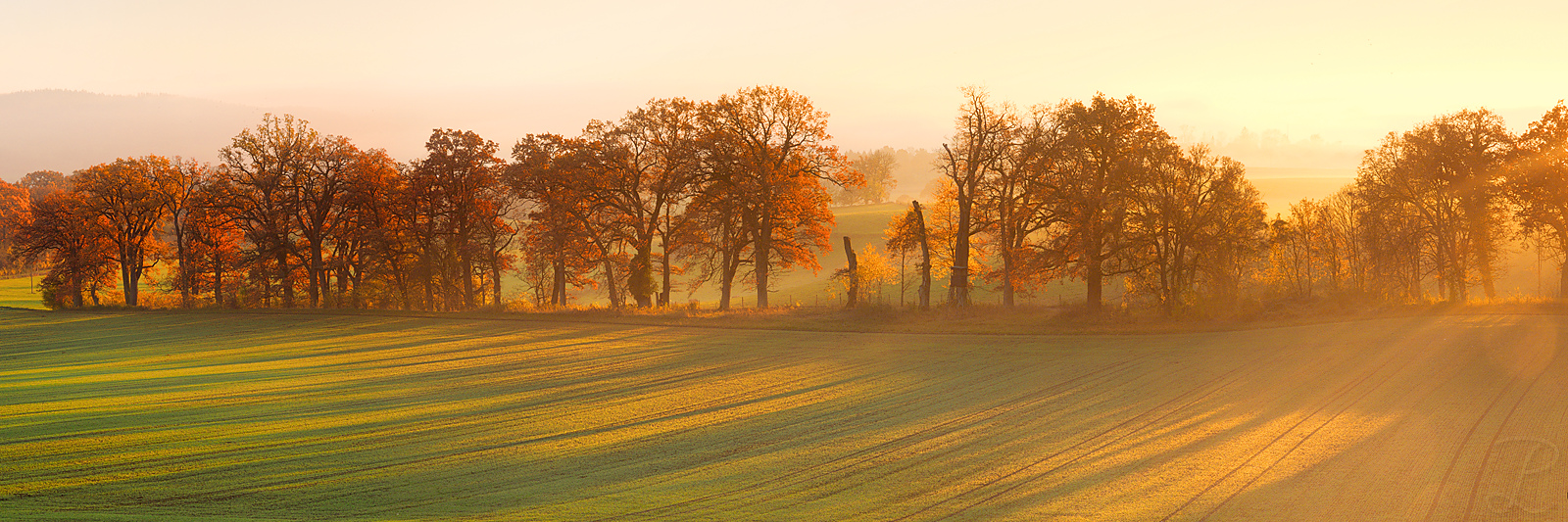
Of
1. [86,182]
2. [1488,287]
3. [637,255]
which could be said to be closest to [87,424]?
[637,255]

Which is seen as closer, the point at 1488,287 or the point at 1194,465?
the point at 1194,465

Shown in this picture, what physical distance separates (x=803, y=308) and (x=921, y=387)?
2293 centimetres

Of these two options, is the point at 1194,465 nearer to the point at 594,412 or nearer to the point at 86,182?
the point at 594,412

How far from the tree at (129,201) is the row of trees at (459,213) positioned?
0.32 feet

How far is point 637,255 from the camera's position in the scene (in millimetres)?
43125

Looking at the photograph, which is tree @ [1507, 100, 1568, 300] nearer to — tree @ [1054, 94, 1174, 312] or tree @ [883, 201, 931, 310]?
tree @ [1054, 94, 1174, 312]

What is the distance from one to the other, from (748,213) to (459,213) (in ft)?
58.3

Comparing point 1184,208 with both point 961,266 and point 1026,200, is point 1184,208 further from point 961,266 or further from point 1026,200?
point 961,266

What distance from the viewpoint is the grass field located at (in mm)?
8867

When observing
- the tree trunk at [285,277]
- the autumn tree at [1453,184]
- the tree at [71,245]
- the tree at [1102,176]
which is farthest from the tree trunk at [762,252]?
the tree at [71,245]

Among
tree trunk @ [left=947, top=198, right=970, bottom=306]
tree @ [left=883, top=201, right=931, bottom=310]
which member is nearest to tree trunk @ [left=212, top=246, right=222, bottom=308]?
tree @ [left=883, top=201, right=931, bottom=310]

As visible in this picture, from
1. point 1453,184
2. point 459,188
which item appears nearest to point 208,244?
point 459,188

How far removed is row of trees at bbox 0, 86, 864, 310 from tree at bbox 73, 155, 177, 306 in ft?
0.32

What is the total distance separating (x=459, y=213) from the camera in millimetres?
45500
